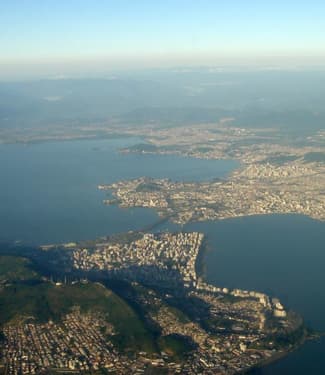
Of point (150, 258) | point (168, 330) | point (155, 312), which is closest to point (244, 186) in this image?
point (150, 258)

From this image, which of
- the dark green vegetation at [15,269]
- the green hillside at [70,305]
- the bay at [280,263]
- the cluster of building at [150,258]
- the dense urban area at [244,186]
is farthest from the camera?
the dense urban area at [244,186]

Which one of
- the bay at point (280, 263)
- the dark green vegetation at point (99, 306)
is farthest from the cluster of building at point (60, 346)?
the bay at point (280, 263)

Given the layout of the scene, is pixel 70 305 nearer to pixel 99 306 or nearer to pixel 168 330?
pixel 99 306

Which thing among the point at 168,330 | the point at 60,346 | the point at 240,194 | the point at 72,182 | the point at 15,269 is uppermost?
the point at 240,194

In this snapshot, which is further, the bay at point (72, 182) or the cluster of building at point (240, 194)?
the cluster of building at point (240, 194)

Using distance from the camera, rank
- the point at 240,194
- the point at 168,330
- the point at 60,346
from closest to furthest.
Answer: the point at 60,346
the point at 168,330
the point at 240,194

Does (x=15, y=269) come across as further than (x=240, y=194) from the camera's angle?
No

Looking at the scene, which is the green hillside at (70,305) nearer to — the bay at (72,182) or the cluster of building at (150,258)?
the cluster of building at (150,258)

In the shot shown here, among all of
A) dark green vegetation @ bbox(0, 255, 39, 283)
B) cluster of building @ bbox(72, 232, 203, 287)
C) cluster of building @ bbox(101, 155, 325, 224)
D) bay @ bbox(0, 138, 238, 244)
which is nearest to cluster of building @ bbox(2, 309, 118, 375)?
dark green vegetation @ bbox(0, 255, 39, 283)

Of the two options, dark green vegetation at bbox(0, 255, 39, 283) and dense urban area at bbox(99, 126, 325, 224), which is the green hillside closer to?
dark green vegetation at bbox(0, 255, 39, 283)

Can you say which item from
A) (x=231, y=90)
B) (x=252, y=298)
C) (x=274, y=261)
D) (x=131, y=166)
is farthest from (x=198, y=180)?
(x=231, y=90)

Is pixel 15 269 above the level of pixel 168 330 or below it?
above
